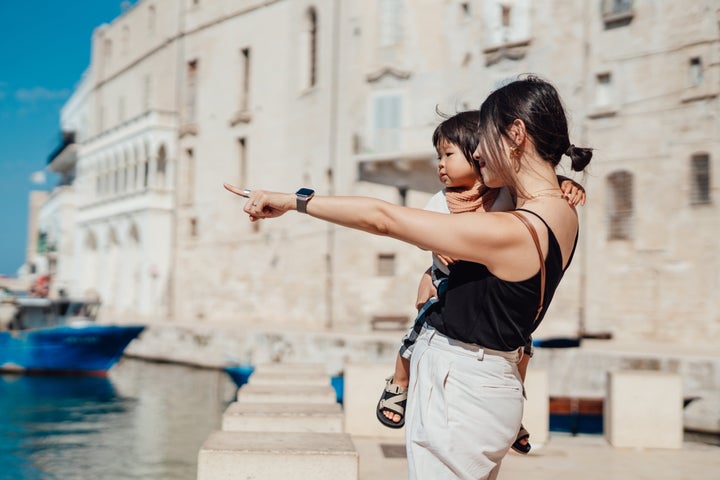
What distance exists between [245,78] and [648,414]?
28.0 meters

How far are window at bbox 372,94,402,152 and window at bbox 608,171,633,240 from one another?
6977 millimetres

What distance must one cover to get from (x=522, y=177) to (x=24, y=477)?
9.46 m

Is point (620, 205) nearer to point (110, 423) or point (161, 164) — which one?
point (110, 423)

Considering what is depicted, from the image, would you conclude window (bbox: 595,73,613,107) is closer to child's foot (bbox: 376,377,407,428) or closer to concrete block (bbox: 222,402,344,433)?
concrete block (bbox: 222,402,344,433)

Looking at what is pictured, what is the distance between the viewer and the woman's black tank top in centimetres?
216

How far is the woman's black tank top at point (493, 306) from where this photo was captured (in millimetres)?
2158

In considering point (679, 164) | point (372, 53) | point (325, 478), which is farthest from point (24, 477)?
point (372, 53)

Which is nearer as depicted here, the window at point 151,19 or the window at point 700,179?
the window at point 700,179

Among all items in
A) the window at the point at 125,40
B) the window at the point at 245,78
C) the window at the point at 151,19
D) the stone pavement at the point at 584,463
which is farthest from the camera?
the window at the point at 125,40

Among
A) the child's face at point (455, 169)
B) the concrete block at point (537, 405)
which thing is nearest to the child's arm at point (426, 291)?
the child's face at point (455, 169)

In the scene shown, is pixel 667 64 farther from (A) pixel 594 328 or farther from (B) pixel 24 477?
(B) pixel 24 477

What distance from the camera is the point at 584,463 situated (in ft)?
21.5

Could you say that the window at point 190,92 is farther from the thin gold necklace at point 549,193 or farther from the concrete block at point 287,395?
the thin gold necklace at point 549,193

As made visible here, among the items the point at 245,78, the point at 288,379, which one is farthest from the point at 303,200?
the point at 245,78
